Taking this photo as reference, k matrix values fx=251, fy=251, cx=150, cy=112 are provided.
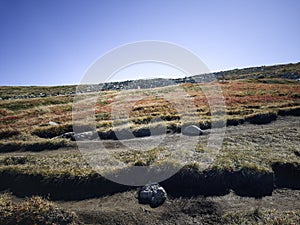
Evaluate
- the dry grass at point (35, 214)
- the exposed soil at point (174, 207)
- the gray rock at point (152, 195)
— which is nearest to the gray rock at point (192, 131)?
the exposed soil at point (174, 207)

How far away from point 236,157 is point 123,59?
382 inches

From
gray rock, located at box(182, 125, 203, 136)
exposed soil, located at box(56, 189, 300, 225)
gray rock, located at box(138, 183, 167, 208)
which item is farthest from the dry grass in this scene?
gray rock, located at box(182, 125, 203, 136)

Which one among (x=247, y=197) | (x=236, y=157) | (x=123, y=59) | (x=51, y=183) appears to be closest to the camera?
(x=247, y=197)

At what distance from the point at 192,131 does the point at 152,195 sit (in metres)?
10.7

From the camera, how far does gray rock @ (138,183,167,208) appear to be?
11616mm

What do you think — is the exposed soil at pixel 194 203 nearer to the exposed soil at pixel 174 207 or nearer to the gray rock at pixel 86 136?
the exposed soil at pixel 174 207

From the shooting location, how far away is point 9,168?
14852mm

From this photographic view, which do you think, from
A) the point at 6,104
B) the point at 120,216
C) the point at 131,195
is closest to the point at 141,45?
the point at 131,195

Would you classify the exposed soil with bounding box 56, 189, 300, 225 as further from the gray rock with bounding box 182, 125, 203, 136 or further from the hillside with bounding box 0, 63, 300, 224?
the gray rock with bounding box 182, 125, 203, 136

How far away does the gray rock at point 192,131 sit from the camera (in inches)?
842

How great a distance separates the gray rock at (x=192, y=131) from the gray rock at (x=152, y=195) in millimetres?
9855

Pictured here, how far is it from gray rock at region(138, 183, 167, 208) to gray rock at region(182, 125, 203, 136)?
9.85 m

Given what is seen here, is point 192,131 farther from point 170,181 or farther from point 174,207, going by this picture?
Answer: point 174,207

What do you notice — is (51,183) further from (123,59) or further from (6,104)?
(6,104)
